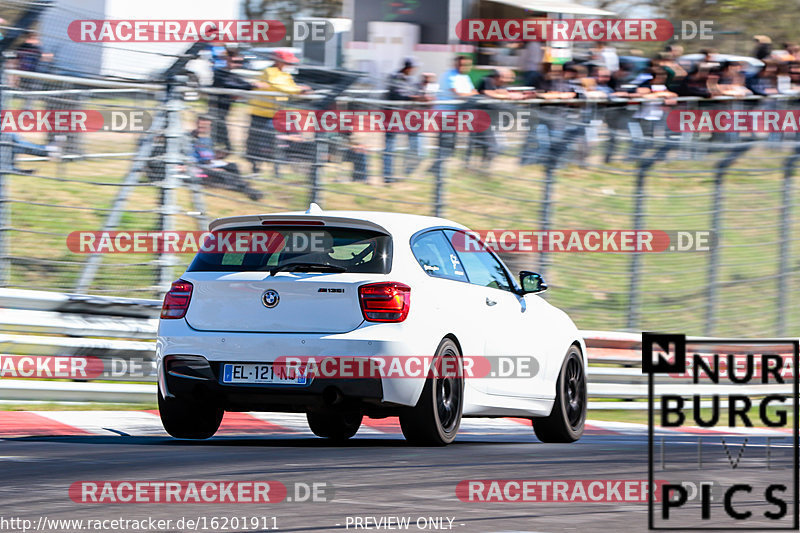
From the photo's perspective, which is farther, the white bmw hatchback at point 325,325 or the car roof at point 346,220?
the car roof at point 346,220

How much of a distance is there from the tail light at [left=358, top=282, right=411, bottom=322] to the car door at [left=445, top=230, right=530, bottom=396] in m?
0.95

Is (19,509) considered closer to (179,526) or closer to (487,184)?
(179,526)

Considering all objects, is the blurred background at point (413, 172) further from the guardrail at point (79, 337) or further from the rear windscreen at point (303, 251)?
the rear windscreen at point (303, 251)

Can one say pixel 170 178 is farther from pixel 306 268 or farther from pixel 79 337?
pixel 306 268

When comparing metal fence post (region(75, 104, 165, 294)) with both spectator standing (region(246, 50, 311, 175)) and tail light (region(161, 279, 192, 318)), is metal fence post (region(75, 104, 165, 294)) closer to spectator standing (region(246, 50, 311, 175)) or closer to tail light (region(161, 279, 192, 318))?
spectator standing (region(246, 50, 311, 175))

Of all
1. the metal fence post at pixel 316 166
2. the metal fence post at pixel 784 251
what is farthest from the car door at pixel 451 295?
the metal fence post at pixel 784 251

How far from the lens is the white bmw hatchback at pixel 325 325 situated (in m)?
8.18

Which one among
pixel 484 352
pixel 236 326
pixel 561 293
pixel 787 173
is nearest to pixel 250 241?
pixel 236 326

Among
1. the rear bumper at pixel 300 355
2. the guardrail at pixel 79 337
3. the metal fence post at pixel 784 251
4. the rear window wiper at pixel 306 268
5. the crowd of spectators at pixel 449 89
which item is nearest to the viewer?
the rear bumper at pixel 300 355

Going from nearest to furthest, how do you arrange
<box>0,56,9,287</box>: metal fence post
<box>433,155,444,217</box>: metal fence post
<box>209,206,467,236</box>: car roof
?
1. <box>209,206,467,236</box>: car roof
2. <box>0,56,9,287</box>: metal fence post
3. <box>433,155,444,217</box>: metal fence post

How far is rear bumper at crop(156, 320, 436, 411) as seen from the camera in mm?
8133

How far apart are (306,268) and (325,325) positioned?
38cm

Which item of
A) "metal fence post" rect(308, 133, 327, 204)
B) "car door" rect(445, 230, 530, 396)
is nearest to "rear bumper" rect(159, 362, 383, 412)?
"car door" rect(445, 230, 530, 396)

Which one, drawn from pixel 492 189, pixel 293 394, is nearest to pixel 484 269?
pixel 293 394
